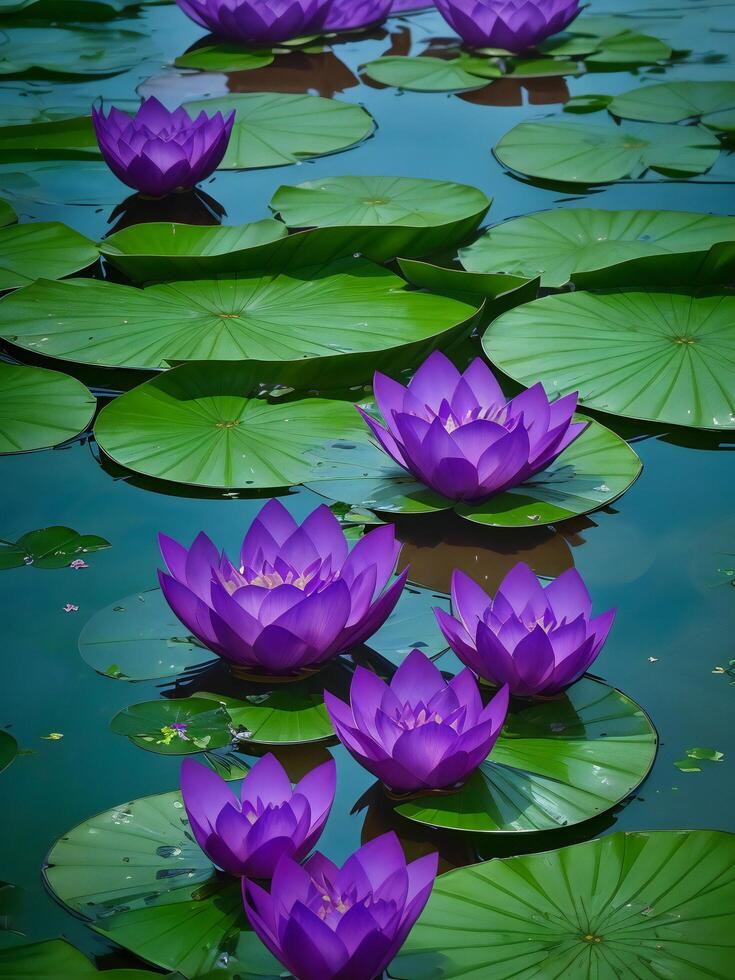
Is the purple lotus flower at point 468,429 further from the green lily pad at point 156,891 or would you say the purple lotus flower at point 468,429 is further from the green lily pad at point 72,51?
the green lily pad at point 72,51

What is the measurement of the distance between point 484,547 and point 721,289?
1.02 meters

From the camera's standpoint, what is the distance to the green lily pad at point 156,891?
1.15 meters

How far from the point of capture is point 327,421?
2127mm

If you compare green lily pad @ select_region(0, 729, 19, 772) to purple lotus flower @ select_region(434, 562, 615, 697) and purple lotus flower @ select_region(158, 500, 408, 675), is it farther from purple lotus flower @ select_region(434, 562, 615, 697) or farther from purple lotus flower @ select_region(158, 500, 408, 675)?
purple lotus flower @ select_region(434, 562, 615, 697)

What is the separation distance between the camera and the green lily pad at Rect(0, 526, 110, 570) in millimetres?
1798

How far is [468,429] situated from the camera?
1.80 meters

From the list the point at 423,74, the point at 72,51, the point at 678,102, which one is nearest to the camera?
the point at 678,102

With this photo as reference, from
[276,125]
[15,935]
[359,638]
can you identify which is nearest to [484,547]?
[359,638]

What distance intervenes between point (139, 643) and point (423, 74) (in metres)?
2.90

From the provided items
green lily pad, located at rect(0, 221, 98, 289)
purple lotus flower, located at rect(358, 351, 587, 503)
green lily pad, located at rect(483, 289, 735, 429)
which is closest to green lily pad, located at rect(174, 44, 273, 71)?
green lily pad, located at rect(0, 221, 98, 289)

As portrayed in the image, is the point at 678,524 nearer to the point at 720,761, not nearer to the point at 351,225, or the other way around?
the point at 720,761

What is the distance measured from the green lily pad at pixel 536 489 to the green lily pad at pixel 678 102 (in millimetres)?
1867

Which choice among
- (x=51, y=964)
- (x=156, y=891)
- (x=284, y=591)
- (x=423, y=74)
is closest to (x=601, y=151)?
(x=423, y=74)

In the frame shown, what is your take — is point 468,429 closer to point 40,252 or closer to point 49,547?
point 49,547
